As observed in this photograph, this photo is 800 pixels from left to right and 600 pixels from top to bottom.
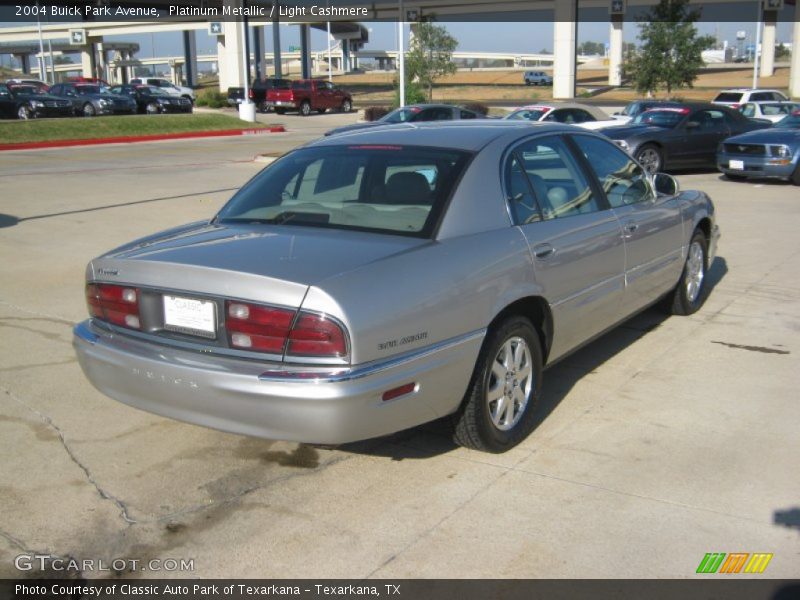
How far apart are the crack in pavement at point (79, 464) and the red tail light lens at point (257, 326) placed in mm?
934

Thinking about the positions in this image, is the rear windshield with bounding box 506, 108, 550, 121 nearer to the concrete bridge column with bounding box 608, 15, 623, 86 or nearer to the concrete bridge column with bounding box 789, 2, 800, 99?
the concrete bridge column with bounding box 789, 2, 800, 99

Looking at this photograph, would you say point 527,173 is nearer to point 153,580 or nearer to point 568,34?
point 153,580

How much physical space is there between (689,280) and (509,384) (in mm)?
3145

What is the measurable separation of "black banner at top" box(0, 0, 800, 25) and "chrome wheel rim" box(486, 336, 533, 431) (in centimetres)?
5408

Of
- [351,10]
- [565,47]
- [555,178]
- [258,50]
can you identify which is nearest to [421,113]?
[555,178]

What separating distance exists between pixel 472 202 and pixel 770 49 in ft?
256

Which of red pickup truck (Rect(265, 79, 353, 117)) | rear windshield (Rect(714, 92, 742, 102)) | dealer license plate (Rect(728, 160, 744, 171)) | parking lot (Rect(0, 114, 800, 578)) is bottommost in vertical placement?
parking lot (Rect(0, 114, 800, 578))

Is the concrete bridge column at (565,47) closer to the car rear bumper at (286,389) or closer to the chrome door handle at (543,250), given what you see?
the chrome door handle at (543,250)

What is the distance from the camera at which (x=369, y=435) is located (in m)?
3.75

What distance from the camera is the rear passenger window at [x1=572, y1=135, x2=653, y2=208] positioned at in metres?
5.57

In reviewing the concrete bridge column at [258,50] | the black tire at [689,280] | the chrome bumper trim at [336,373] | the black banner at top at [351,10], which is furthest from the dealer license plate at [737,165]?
the concrete bridge column at [258,50]

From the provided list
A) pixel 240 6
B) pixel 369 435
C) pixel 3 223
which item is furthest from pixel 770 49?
pixel 369 435

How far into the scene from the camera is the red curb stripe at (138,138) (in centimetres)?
2558

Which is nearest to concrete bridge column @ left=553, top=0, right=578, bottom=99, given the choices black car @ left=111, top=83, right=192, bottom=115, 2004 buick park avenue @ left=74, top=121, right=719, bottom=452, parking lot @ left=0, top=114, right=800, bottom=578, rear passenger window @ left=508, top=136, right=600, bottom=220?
black car @ left=111, top=83, right=192, bottom=115
